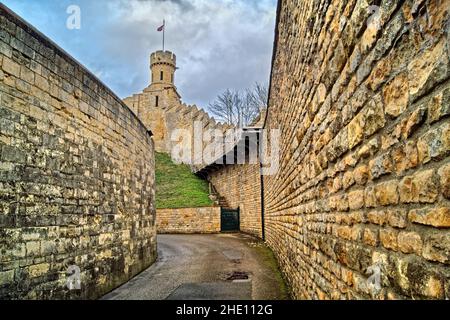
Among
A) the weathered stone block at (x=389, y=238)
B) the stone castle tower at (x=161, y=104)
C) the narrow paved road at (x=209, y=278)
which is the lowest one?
the narrow paved road at (x=209, y=278)

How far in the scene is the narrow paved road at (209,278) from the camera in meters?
5.83

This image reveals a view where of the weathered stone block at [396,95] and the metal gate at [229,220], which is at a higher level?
the weathered stone block at [396,95]

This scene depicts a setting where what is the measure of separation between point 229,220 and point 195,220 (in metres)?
1.94

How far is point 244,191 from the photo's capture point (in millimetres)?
18344

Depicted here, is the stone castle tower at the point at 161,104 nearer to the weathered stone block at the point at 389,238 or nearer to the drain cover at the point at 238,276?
the drain cover at the point at 238,276

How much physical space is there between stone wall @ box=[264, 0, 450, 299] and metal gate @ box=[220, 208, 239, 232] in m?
16.4

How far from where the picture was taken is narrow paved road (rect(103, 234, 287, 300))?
19.1 ft

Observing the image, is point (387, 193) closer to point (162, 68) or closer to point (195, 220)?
point (195, 220)

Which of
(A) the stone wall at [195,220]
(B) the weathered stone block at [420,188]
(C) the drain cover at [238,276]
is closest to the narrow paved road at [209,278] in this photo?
(C) the drain cover at [238,276]

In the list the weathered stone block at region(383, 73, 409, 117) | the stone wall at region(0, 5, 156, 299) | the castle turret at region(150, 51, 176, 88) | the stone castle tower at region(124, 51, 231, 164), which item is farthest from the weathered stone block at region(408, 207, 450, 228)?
the castle turret at region(150, 51, 176, 88)

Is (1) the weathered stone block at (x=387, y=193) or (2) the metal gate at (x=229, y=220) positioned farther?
(2) the metal gate at (x=229, y=220)

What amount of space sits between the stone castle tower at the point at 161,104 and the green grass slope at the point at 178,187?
9.44ft
